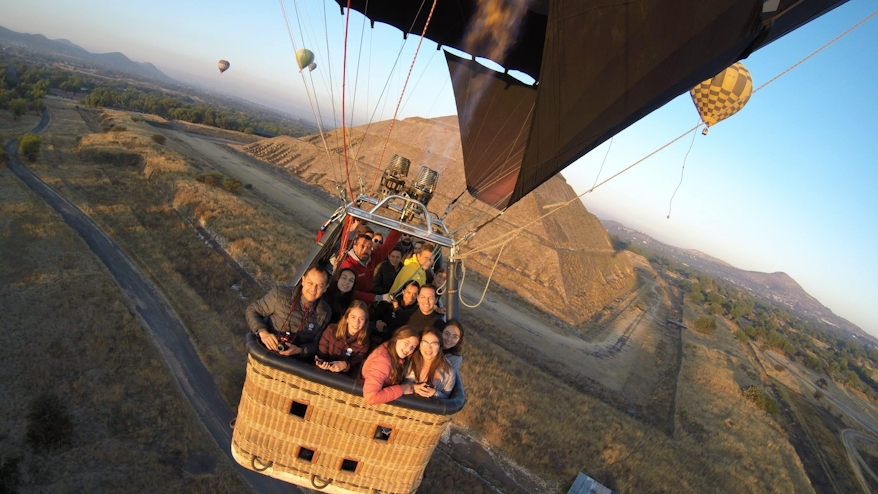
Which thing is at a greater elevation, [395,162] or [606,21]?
[606,21]

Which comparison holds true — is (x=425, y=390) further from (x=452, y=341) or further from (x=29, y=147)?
(x=29, y=147)

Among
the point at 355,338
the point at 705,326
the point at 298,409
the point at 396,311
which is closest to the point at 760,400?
the point at 705,326

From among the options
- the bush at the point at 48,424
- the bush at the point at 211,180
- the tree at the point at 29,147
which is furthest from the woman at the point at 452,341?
the tree at the point at 29,147

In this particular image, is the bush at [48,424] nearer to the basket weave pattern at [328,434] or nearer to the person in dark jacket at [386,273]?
the person in dark jacket at [386,273]

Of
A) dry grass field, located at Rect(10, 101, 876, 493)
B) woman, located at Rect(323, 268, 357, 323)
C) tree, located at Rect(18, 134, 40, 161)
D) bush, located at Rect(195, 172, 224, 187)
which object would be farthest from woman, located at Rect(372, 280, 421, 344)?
tree, located at Rect(18, 134, 40, 161)

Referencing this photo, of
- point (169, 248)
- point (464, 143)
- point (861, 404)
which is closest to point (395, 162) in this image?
point (464, 143)

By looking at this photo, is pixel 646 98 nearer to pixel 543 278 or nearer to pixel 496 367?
pixel 496 367
